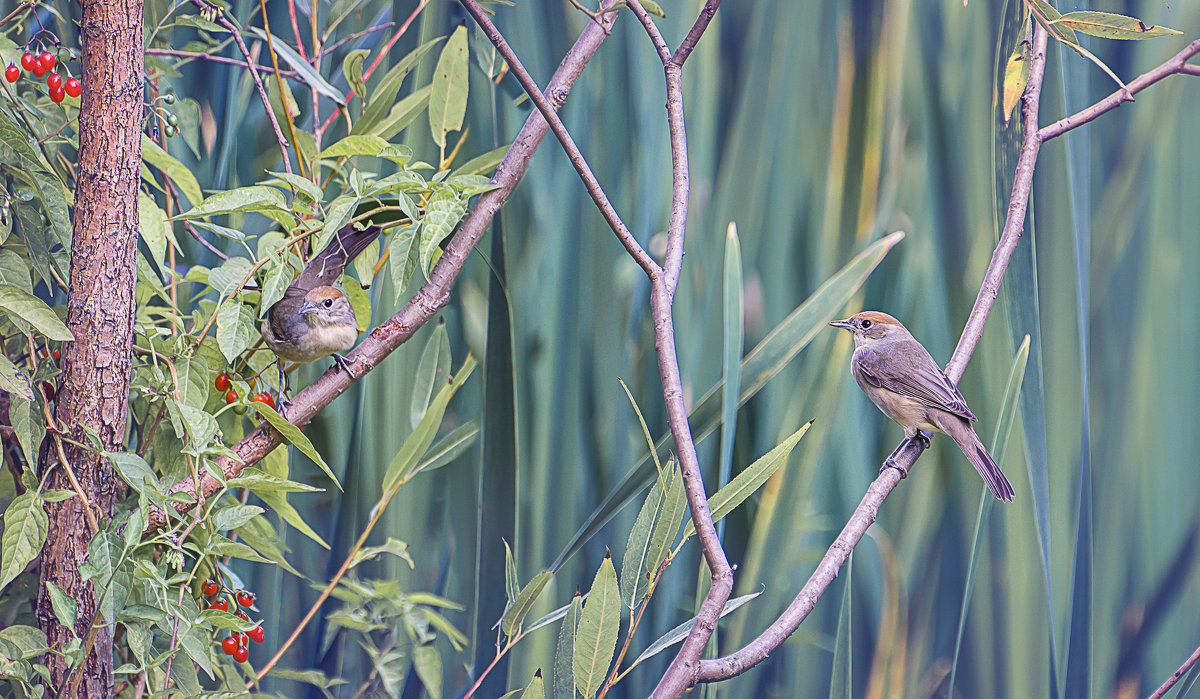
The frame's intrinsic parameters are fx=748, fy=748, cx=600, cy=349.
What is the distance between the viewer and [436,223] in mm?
659

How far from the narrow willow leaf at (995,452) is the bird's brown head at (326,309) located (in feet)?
3.12

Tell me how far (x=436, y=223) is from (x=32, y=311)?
1.03 feet

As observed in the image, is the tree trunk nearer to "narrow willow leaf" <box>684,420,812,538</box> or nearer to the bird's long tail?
"narrow willow leaf" <box>684,420,812,538</box>

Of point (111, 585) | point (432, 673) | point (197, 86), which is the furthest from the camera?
point (197, 86)

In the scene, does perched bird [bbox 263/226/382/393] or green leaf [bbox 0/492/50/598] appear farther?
perched bird [bbox 263/226/382/393]

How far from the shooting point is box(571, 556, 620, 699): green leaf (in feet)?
2.21

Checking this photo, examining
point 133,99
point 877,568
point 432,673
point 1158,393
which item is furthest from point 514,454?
point 1158,393

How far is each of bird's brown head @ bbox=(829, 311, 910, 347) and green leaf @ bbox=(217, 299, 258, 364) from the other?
2.51ft

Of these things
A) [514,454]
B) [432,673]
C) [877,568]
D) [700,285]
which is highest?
[700,285]

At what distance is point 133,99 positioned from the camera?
628 millimetres

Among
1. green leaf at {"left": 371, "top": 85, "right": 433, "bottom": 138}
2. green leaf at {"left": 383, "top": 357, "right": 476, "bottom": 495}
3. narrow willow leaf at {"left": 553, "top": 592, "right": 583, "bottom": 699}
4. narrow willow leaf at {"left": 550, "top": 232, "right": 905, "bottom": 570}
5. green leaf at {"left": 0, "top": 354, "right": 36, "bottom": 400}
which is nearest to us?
green leaf at {"left": 0, "top": 354, "right": 36, "bottom": 400}

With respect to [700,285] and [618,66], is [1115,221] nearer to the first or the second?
[700,285]

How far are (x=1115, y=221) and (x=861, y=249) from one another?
15.7 inches

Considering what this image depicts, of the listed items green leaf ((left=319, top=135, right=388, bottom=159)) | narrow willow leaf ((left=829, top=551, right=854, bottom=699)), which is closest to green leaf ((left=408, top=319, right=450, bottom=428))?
green leaf ((left=319, top=135, right=388, bottom=159))
